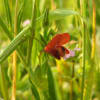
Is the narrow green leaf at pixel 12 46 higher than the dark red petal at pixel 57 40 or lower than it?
higher

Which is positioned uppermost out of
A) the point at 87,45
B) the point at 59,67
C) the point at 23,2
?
the point at 23,2

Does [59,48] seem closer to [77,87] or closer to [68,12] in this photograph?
[68,12]

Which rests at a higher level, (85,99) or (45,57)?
(45,57)

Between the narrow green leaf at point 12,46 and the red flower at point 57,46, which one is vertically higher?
the narrow green leaf at point 12,46

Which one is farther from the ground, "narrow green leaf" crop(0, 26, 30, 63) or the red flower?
"narrow green leaf" crop(0, 26, 30, 63)

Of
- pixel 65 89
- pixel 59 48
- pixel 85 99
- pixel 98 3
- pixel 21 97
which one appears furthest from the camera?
pixel 98 3

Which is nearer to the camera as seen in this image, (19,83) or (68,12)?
(68,12)

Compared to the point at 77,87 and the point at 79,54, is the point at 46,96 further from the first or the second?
the point at 77,87

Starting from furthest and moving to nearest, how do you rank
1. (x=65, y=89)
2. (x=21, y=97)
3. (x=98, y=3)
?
(x=98, y=3), (x=65, y=89), (x=21, y=97)

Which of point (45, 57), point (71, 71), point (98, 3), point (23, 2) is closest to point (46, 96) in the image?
point (45, 57)

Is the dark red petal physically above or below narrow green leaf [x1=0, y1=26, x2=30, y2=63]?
below
